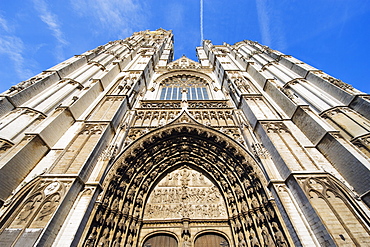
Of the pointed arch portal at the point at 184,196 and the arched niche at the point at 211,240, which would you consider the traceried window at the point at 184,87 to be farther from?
the arched niche at the point at 211,240

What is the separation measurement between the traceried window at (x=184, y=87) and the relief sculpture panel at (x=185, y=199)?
20.9 ft

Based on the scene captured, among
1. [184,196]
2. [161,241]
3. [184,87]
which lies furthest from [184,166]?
[184,87]

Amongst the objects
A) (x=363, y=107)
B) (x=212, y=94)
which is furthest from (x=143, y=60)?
(x=363, y=107)

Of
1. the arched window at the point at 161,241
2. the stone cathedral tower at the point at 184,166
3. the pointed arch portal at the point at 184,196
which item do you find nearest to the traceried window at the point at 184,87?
the stone cathedral tower at the point at 184,166

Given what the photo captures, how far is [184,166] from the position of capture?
Answer: 787 cm

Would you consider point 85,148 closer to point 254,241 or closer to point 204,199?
point 204,199

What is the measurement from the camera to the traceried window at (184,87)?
1241cm

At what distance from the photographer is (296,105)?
700 cm

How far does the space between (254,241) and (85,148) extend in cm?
582

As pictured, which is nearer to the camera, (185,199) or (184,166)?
(185,199)

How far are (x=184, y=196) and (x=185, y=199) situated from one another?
0.11m

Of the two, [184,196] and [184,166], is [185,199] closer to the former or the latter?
[184,196]

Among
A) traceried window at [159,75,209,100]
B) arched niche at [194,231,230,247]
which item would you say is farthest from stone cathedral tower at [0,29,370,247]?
traceried window at [159,75,209,100]

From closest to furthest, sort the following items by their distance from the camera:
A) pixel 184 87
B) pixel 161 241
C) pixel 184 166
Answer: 1. pixel 161 241
2. pixel 184 166
3. pixel 184 87
